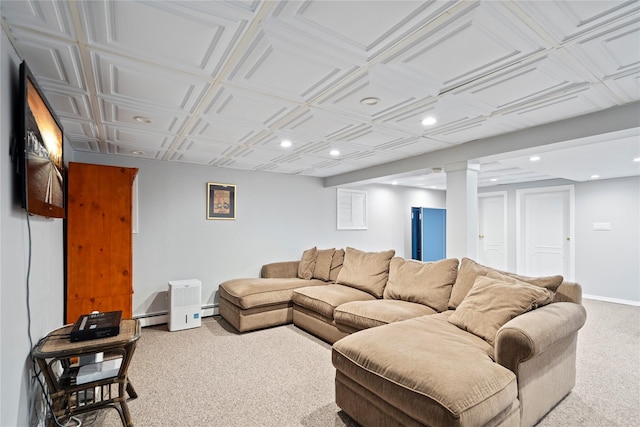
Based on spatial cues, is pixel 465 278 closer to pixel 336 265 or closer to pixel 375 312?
pixel 375 312

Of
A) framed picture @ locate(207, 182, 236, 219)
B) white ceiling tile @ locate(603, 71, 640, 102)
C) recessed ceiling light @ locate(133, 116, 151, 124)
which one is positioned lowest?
framed picture @ locate(207, 182, 236, 219)

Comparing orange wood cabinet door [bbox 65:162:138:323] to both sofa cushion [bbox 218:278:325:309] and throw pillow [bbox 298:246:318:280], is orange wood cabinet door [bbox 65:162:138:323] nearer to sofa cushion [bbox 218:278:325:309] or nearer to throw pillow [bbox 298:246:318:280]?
sofa cushion [bbox 218:278:325:309]

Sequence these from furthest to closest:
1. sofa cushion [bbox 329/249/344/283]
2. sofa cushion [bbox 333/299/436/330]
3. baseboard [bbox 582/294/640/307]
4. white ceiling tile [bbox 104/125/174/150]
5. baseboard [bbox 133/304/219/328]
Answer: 1. baseboard [bbox 582/294/640/307]
2. sofa cushion [bbox 329/249/344/283]
3. baseboard [bbox 133/304/219/328]
4. white ceiling tile [bbox 104/125/174/150]
5. sofa cushion [bbox 333/299/436/330]

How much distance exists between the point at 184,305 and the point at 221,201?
1.60 m

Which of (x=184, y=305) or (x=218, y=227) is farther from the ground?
(x=218, y=227)

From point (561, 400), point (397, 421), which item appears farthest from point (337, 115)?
point (561, 400)

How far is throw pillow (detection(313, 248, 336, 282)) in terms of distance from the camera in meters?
4.86

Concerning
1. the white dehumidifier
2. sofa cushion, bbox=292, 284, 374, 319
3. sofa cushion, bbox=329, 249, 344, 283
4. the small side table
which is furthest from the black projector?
sofa cushion, bbox=329, 249, 344, 283

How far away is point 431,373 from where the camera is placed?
1693 millimetres

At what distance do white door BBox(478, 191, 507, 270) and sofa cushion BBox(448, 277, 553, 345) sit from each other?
5.26 m

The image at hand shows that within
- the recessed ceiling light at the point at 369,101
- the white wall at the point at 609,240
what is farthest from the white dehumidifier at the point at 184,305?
the white wall at the point at 609,240

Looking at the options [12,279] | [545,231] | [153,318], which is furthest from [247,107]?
[545,231]

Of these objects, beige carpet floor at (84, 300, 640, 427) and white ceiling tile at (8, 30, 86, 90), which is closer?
white ceiling tile at (8, 30, 86, 90)

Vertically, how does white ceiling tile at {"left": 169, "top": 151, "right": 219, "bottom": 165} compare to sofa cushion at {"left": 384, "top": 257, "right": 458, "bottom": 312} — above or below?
above
